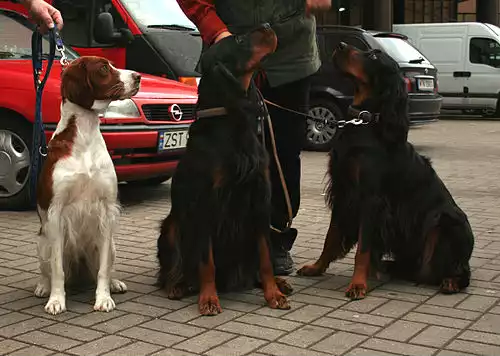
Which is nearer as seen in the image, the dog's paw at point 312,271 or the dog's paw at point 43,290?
the dog's paw at point 43,290

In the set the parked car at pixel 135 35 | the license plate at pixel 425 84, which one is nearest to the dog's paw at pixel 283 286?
the parked car at pixel 135 35

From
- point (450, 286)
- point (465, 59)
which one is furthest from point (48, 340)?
point (465, 59)

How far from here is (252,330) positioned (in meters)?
3.63

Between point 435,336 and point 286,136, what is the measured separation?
1720mm

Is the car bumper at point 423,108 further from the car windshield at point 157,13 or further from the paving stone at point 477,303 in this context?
the paving stone at point 477,303

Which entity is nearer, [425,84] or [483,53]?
[425,84]

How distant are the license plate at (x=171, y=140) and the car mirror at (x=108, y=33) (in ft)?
6.36

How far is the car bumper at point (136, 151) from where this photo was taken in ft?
21.4

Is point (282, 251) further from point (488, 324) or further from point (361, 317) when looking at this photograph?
point (488, 324)

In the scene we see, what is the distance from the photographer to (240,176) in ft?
12.8

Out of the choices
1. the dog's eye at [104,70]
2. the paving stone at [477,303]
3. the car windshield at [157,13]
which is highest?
the car windshield at [157,13]

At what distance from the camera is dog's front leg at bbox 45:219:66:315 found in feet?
12.8

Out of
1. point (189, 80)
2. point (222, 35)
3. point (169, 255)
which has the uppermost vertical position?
point (222, 35)

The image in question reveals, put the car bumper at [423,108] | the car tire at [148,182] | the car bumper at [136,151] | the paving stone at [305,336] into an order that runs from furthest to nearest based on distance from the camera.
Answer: the car bumper at [423,108] < the car tire at [148,182] < the car bumper at [136,151] < the paving stone at [305,336]
